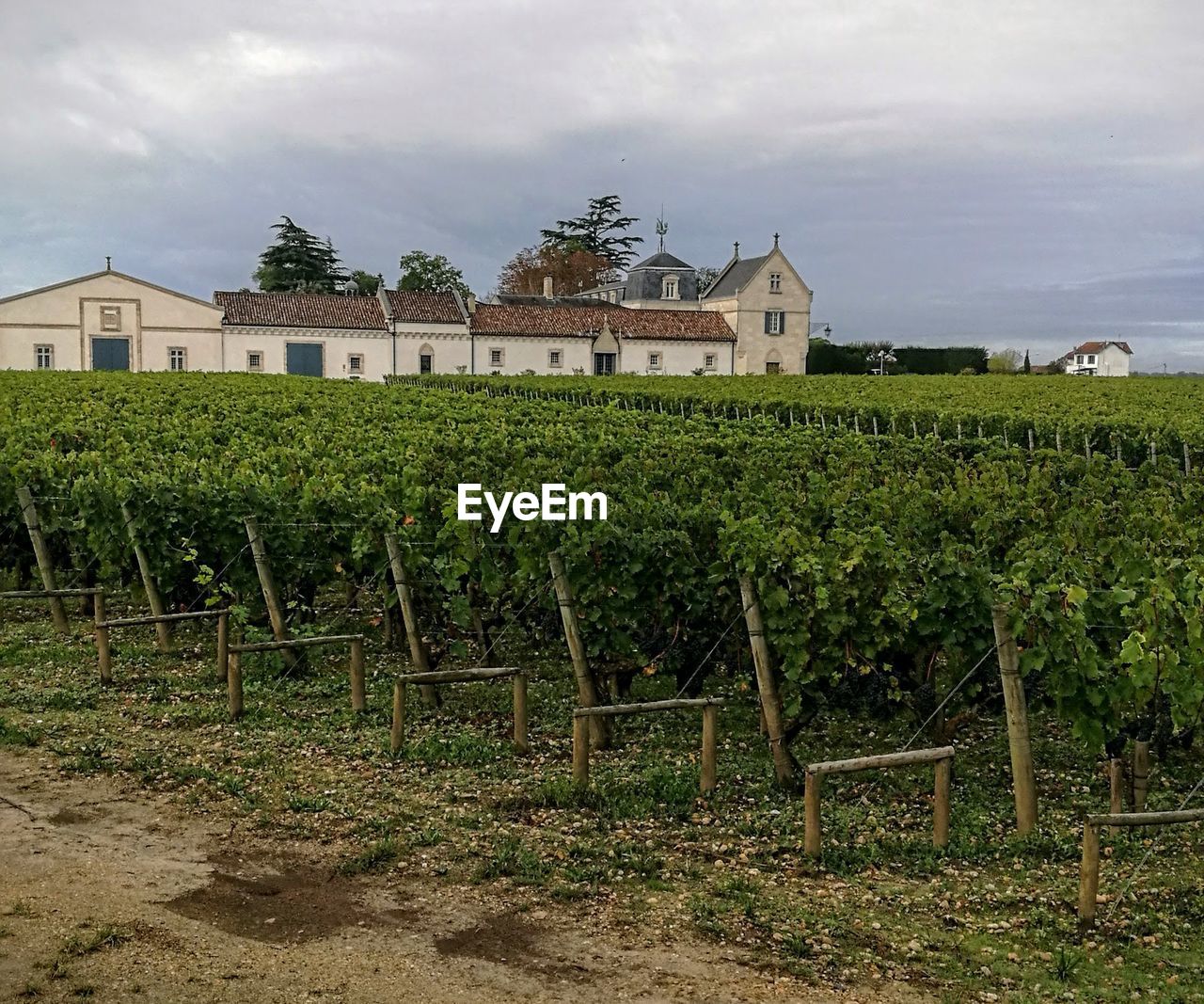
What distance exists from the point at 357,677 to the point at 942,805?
4.68 meters

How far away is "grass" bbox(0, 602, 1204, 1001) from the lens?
5.99 m

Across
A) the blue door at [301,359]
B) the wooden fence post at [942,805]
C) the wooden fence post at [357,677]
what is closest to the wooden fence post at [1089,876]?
the wooden fence post at [942,805]

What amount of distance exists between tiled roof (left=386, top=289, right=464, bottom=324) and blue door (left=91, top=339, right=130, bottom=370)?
553 inches

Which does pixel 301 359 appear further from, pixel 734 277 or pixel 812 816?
pixel 812 816

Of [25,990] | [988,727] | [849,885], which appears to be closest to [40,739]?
[25,990]

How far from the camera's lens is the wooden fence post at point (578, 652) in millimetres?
9203

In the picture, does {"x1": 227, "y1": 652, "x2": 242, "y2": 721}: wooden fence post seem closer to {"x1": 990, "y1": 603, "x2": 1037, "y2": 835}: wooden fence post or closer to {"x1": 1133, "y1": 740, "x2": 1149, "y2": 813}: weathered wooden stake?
{"x1": 990, "y1": 603, "x2": 1037, "y2": 835}: wooden fence post

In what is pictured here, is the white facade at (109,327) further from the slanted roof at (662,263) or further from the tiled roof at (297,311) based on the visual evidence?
the slanted roof at (662,263)

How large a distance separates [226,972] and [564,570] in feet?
14.3

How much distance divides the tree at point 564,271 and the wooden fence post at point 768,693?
101099 mm

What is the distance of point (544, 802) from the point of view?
7883mm

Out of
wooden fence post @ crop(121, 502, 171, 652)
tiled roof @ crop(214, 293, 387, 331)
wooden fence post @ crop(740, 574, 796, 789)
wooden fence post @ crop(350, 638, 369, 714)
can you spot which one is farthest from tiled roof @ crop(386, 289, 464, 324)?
wooden fence post @ crop(740, 574, 796, 789)

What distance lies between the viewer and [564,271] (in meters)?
110

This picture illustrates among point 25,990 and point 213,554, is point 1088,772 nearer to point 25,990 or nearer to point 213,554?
point 25,990
